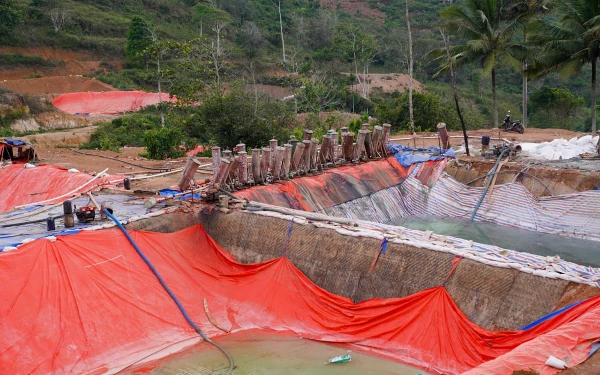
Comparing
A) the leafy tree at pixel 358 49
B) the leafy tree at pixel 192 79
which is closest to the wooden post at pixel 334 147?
the leafy tree at pixel 192 79

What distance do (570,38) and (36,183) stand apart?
16.3m

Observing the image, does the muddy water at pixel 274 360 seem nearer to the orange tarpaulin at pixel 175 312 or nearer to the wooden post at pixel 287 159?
the orange tarpaulin at pixel 175 312

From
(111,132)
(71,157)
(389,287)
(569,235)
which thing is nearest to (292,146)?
(389,287)

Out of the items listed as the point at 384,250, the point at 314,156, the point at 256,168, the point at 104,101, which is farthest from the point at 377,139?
the point at 104,101

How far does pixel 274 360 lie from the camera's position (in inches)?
327

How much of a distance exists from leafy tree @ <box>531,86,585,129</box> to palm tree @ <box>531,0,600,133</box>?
8424mm

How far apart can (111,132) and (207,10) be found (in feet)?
59.1

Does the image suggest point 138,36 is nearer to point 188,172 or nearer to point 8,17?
point 8,17

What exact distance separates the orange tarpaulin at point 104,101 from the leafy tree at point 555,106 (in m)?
19.8

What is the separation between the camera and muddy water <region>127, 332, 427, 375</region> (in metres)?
7.92

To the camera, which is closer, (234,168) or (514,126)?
(234,168)

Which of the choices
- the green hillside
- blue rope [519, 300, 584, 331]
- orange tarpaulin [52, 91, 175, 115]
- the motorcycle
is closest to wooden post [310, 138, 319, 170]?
blue rope [519, 300, 584, 331]

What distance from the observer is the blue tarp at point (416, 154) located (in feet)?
53.2

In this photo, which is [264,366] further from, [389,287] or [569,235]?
[569,235]
